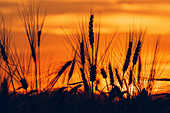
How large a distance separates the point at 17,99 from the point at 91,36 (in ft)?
3.31

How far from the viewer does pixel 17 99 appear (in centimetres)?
319

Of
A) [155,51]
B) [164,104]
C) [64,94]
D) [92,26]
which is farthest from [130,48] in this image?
[64,94]

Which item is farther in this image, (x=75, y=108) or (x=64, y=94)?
(x=75, y=108)

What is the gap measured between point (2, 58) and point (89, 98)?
1.15m

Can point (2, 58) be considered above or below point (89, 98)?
above

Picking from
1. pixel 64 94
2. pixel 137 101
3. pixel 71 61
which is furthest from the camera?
pixel 71 61

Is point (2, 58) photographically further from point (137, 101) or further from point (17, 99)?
point (137, 101)

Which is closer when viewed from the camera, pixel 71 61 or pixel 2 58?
pixel 71 61

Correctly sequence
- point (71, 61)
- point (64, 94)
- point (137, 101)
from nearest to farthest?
point (64, 94) → point (137, 101) → point (71, 61)

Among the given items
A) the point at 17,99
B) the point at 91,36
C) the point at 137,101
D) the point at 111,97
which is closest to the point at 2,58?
the point at 17,99

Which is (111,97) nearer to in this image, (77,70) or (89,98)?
(89,98)

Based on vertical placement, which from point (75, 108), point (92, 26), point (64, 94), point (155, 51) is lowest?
point (75, 108)

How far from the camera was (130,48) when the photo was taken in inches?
135

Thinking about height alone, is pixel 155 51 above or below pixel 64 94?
above
